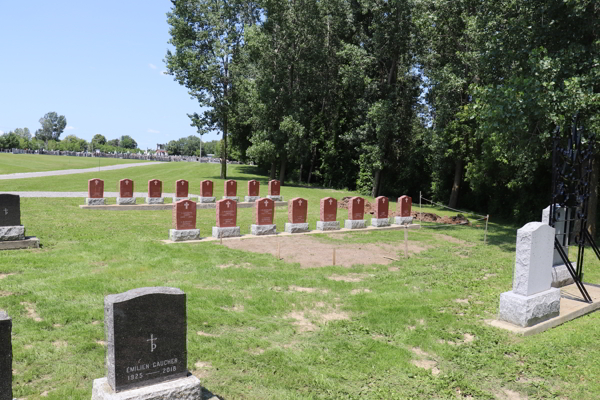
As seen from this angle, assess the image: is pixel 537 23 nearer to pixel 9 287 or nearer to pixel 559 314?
pixel 559 314

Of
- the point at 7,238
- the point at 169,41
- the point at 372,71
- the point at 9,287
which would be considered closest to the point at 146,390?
the point at 9,287

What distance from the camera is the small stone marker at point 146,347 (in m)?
4.09

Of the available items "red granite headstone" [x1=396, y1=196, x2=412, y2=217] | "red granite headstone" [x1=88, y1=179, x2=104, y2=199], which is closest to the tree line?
"red granite headstone" [x1=396, y1=196, x2=412, y2=217]

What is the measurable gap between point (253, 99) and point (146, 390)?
100ft

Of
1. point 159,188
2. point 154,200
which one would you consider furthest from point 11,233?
point 159,188

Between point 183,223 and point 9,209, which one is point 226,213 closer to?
point 183,223

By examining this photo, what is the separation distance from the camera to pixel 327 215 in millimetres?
16594

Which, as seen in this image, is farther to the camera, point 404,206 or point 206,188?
point 206,188

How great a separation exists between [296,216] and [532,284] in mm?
9561

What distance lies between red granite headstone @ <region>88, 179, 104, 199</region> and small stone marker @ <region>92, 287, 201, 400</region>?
16.6 metres

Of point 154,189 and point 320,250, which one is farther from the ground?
point 154,189

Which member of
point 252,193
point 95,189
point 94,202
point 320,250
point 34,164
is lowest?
point 320,250

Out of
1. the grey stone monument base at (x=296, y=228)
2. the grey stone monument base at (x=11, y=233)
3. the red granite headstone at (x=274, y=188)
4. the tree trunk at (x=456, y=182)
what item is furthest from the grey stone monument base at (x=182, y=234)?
the tree trunk at (x=456, y=182)

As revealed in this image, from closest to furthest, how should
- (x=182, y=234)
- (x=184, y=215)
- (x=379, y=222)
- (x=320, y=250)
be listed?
(x=320, y=250) → (x=182, y=234) → (x=184, y=215) → (x=379, y=222)
